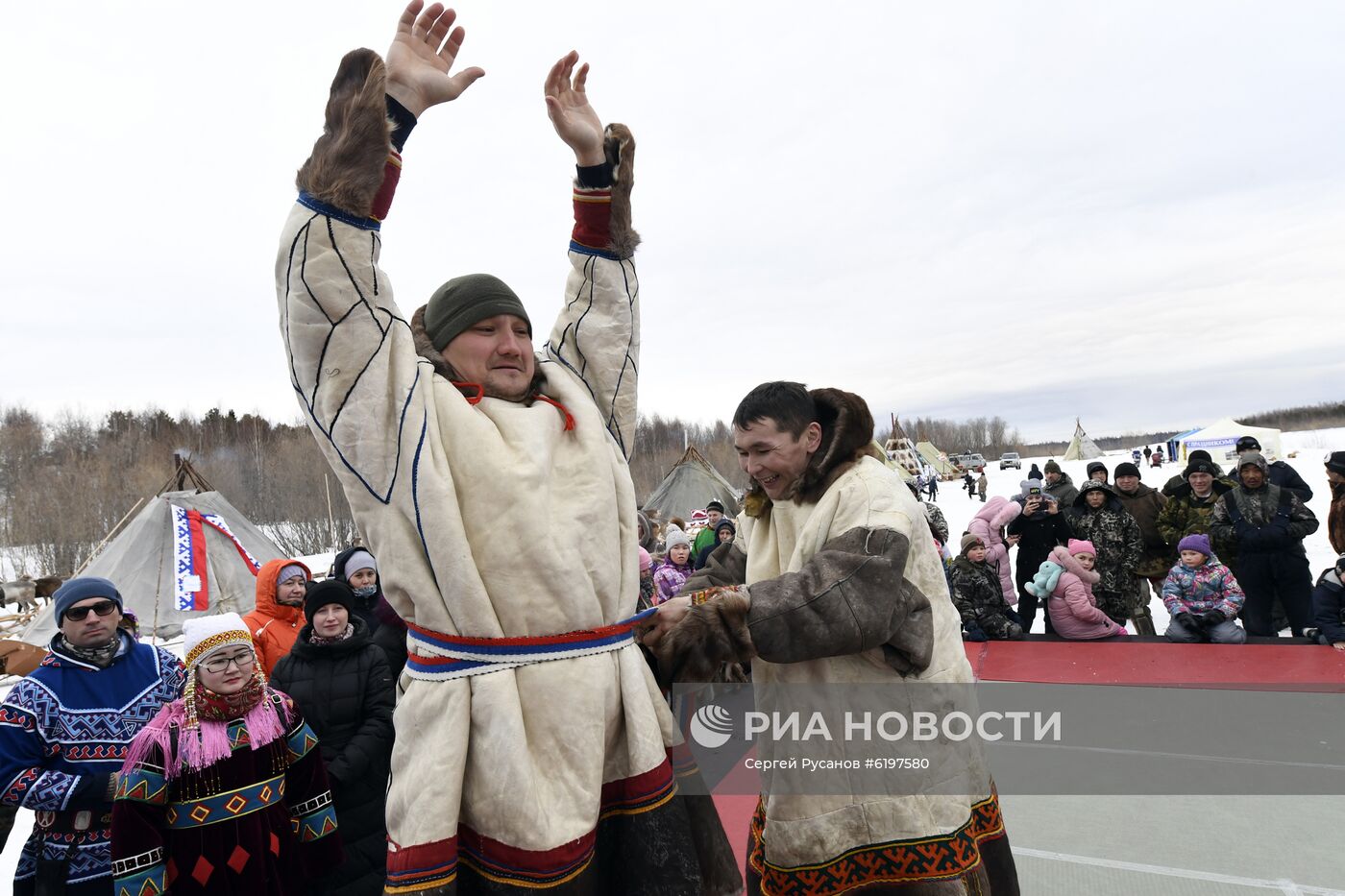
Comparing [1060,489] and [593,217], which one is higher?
[593,217]

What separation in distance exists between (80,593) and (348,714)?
3.28 ft

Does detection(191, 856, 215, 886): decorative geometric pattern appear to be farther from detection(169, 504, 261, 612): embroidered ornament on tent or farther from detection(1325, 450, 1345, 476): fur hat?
detection(169, 504, 261, 612): embroidered ornament on tent

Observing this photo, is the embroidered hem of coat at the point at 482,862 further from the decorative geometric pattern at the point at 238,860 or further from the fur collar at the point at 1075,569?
the fur collar at the point at 1075,569

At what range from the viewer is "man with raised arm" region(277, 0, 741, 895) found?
1.25 metres

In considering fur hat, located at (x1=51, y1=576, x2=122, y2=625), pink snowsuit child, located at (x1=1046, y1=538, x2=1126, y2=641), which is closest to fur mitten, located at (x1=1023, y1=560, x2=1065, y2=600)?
pink snowsuit child, located at (x1=1046, y1=538, x2=1126, y2=641)

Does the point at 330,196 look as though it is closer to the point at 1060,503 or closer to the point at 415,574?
the point at 415,574

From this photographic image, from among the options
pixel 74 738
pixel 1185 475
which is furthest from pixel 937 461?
pixel 74 738

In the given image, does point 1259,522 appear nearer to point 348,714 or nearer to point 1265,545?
point 1265,545

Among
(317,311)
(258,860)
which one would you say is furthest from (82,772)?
(317,311)

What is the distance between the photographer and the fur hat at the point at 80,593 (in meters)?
2.60

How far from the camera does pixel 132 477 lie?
78.1 ft

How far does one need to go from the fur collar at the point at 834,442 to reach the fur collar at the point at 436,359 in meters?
0.74

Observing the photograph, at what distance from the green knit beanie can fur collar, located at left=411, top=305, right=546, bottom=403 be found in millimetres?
17

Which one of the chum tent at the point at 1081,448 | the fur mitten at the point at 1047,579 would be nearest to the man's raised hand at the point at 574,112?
the fur mitten at the point at 1047,579
